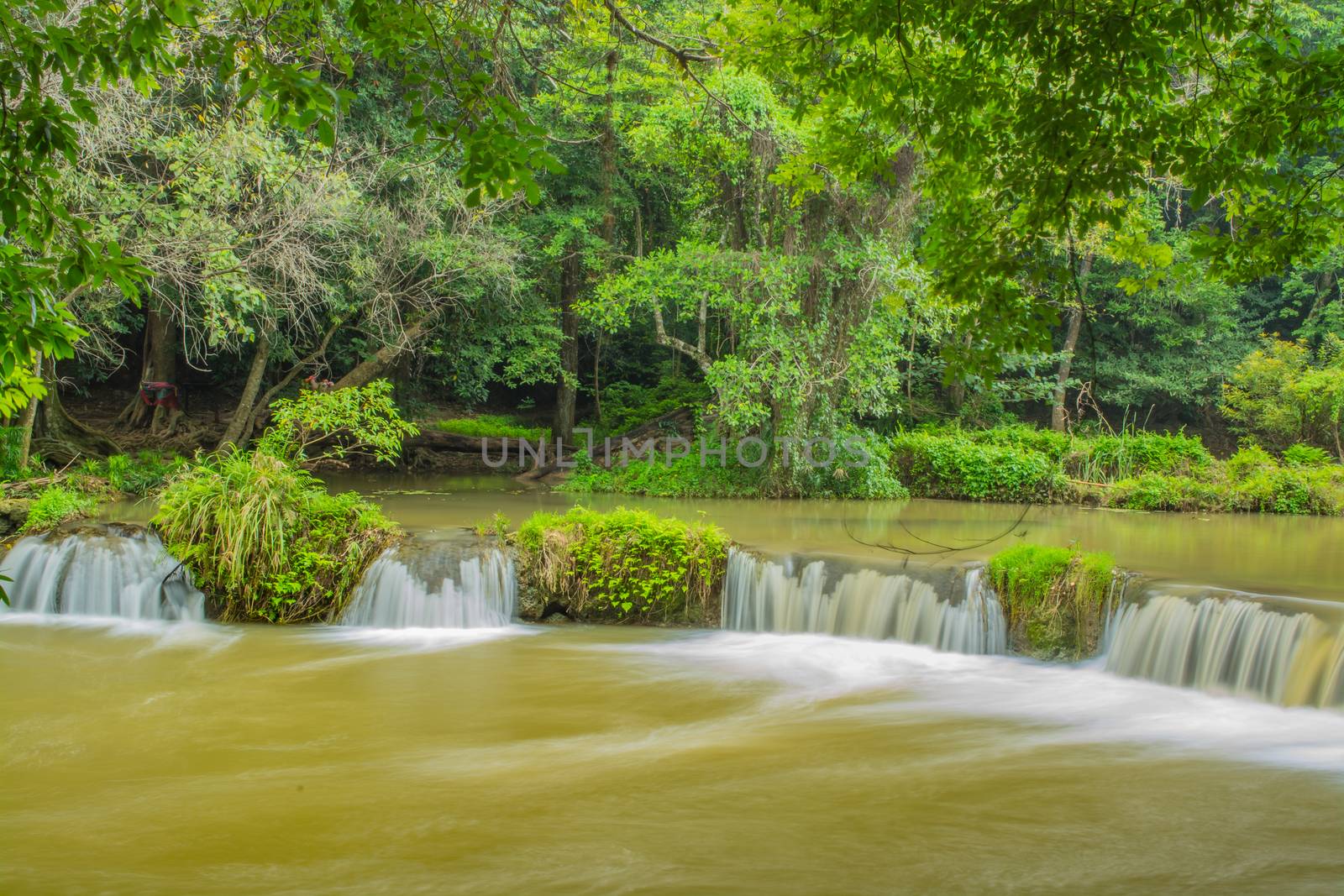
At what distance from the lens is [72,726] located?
296 inches

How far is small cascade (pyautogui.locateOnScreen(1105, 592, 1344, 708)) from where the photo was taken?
7867 mm

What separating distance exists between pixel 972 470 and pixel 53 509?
14306mm

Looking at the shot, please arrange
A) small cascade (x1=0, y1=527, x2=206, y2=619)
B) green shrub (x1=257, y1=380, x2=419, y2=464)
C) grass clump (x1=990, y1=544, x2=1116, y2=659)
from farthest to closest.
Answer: green shrub (x1=257, y1=380, x2=419, y2=464) < small cascade (x1=0, y1=527, x2=206, y2=619) < grass clump (x1=990, y1=544, x2=1116, y2=659)

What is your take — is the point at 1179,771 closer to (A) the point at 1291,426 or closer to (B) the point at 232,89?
(B) the point at 232,89

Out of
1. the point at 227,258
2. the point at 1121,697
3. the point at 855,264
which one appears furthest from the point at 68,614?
the point at 855,264

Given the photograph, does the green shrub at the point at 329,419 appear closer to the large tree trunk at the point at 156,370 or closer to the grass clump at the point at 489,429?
the large tree trunk at the point at 156,370

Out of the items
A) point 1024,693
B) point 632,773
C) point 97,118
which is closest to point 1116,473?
point 1024,693

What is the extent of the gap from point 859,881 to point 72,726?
19.0ft

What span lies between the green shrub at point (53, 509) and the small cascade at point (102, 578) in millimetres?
590

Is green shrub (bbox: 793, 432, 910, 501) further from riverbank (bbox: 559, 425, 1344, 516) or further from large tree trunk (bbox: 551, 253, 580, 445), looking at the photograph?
large tree trunk (bbox: 551, 253, 580, 445)

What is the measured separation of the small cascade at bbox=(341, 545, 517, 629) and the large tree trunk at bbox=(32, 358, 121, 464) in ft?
29.3

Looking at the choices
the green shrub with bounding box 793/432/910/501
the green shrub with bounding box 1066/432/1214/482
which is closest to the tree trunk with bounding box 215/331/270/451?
the green shrub with bounding box 793/432/910/501

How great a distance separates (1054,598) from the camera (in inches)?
380

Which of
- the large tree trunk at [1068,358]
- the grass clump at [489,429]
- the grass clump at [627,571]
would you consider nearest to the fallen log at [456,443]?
the grass clump at [489,429]
